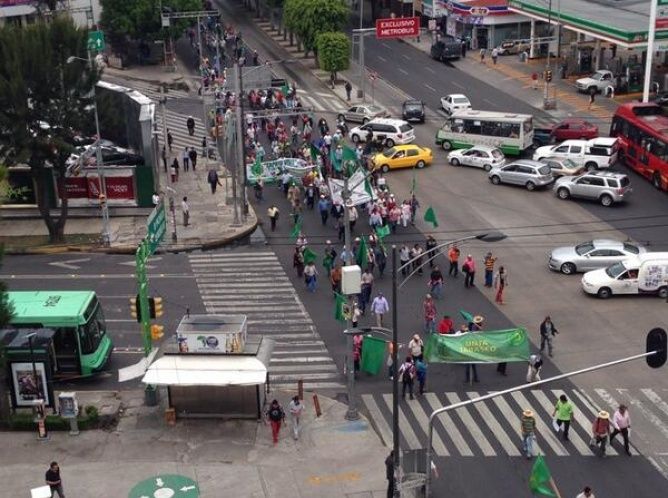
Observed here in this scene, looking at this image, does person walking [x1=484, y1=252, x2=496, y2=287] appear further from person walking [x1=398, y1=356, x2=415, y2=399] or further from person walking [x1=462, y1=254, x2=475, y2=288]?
person walking [x1=398, y1=356, x2=415, y2=399]

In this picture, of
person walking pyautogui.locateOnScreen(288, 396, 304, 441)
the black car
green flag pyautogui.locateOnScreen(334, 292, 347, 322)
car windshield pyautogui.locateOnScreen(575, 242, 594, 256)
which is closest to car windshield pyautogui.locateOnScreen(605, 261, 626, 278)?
car windshield pyautogui.locateOnScreen(575, 242, 594, 256)

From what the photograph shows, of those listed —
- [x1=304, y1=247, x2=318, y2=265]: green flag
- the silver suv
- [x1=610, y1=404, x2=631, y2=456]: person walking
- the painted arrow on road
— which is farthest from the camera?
the silver suv

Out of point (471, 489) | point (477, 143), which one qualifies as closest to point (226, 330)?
point (471, 489)

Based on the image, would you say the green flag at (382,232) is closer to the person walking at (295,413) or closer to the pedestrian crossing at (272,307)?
the pedestrian crossing at (272,307)

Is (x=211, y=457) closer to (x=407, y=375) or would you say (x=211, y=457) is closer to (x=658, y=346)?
(x=407, y=375)

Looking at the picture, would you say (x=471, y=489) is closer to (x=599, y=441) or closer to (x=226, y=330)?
(x=599, y=441)

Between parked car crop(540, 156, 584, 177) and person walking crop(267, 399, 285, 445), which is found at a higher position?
parked car crop(540, 156, 584, 177)

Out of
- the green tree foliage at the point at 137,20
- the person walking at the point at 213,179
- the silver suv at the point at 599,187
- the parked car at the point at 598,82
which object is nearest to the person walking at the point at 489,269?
the silver suv at the point at 599,187
